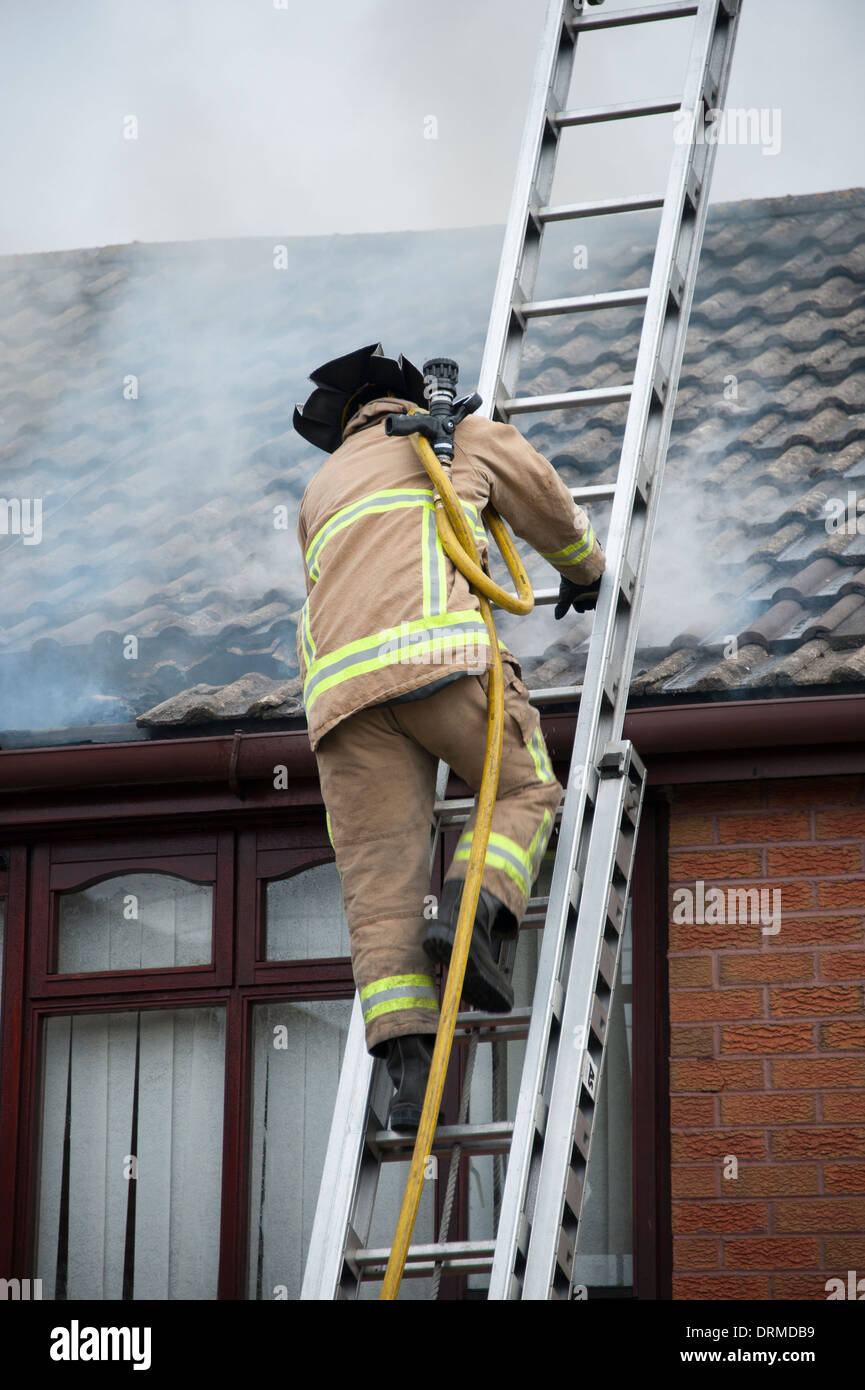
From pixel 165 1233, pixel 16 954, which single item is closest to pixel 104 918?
pixel 16 954

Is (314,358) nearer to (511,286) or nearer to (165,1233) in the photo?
(511,286)

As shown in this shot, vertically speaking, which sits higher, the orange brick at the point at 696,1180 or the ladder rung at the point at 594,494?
the ladder rung at the point at 594,494

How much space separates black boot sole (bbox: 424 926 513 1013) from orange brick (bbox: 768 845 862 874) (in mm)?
1907

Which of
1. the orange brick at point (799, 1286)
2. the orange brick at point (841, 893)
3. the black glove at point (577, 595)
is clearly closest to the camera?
the black glove at point (577, 595)

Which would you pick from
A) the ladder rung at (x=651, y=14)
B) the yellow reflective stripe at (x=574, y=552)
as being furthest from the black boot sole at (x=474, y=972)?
the ladder rung at (x=651, y=14)

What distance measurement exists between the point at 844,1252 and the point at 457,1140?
166 centimetres

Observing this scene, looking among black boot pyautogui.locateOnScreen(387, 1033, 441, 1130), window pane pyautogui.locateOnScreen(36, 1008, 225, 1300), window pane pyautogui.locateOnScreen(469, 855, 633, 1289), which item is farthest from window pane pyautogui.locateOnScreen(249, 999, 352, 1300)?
black boot pyautogui.locateOnScreen(387, 1033, 441, 1130)

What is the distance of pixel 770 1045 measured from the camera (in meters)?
5.45

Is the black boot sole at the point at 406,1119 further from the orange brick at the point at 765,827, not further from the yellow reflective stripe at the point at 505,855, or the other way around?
the orange brick at the point at 765,827

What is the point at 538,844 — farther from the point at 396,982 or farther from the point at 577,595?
the point at 577,595

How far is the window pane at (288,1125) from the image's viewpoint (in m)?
5.77

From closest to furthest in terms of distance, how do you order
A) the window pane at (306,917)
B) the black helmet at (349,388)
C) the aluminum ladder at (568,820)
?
the aluminum ladder at (568,820)
the black helmet at (349,388)
the window pane at (306,917)

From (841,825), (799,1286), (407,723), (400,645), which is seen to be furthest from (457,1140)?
(841,825)

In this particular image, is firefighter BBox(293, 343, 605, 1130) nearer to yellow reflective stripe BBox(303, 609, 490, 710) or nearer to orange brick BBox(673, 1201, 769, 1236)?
yellow reflective stripe BBox(303, 609, 490, 710)
